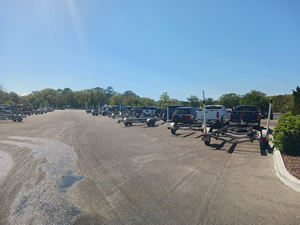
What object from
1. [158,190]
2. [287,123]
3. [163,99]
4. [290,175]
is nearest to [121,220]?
[158,190]

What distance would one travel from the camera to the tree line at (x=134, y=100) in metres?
41.2

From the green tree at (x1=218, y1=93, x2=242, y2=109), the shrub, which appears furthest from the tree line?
the shrub

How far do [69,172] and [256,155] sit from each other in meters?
6.82

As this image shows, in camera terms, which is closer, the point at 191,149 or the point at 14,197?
the point at 14,197

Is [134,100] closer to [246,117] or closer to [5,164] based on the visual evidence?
[246,117]

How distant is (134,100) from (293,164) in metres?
96.1

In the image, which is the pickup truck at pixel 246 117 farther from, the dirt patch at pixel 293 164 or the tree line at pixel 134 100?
the dirt patch at pixel 293 164

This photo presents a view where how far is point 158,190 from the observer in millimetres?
4957

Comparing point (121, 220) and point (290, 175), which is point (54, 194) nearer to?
point (121, 220)

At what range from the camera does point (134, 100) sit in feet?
334

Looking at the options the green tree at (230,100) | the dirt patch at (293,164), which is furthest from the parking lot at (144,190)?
the green tree at (230,100)

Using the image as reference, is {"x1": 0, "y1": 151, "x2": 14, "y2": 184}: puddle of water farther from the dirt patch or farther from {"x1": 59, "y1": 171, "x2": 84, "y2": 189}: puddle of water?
the dirt patch

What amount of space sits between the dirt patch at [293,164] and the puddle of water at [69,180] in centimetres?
557

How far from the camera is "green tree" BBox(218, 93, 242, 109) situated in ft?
183
